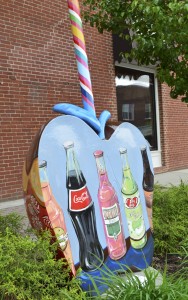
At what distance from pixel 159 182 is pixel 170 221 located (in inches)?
209

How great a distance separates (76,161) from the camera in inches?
113

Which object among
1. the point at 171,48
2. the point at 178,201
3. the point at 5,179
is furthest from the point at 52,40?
the point at 178,201

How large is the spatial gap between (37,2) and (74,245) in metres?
6.76

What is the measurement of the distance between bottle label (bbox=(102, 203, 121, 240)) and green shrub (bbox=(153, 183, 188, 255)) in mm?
950

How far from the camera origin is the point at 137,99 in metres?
11.6

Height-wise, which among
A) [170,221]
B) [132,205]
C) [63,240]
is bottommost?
[170,221]

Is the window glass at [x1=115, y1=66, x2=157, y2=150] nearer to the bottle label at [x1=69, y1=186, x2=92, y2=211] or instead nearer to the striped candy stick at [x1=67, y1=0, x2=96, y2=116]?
the striped candy stick at [x1=67, y1=0, x2=96, y2=116]

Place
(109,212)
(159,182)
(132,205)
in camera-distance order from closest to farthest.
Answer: (109,212), (132,205), (159,182)

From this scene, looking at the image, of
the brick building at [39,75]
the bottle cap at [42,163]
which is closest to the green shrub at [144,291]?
the bottle cap at [42,163]

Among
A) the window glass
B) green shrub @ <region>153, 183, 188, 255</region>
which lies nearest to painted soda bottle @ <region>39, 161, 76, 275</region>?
green shrub @ <region>153, 183, 188, 255</region>

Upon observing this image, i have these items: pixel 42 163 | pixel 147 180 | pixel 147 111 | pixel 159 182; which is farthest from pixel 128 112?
pixel 42 163

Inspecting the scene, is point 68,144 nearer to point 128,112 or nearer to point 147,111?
point 128,112

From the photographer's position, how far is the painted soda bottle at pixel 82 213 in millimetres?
2797

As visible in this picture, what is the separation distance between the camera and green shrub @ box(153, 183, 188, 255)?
4.17 meters
